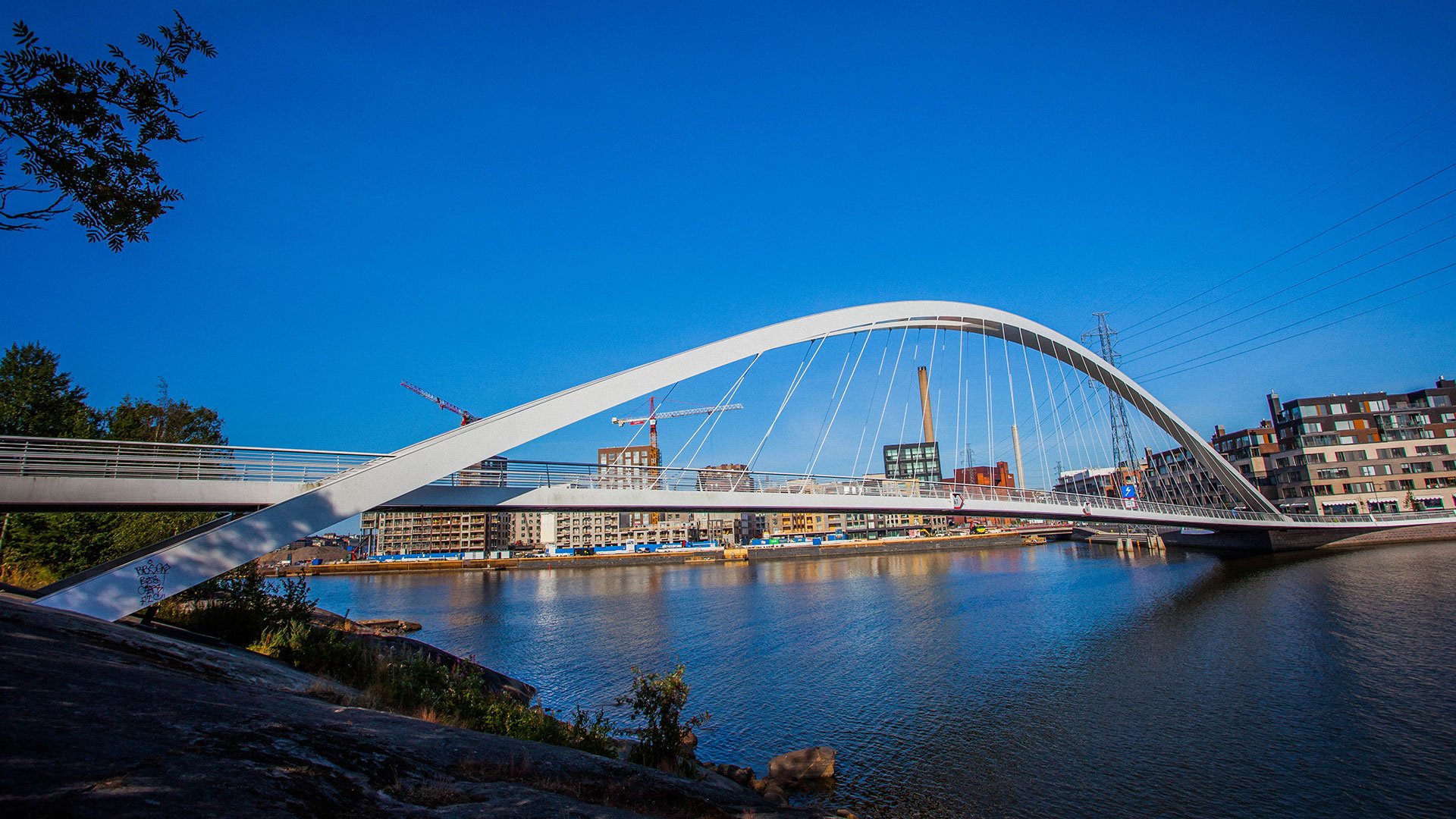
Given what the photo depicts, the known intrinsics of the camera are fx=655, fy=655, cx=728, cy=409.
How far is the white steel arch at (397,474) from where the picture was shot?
12000 mm

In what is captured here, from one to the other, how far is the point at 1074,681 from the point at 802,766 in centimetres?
1051

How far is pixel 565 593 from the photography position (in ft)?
177

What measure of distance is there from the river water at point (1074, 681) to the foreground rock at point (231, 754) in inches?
260

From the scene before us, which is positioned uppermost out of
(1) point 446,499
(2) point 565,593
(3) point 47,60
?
(3) point 47,60

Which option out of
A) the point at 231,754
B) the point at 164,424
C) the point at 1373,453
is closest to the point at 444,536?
the point at 164,424

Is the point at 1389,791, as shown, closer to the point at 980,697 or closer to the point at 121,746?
the point at 980,697

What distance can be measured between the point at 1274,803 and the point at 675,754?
1010cm

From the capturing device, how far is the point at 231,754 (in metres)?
5.21

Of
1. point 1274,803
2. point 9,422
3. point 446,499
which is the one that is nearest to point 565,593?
point 9,422

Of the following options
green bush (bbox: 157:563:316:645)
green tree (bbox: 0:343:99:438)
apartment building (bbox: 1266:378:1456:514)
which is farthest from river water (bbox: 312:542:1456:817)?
apartment building (bbox: 1266:378:1456:514)

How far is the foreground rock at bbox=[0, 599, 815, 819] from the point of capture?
169 inches

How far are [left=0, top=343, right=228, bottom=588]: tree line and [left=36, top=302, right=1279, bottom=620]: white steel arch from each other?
9.08 metres

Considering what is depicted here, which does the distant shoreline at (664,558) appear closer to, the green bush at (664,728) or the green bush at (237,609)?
the green bush at (237,609)

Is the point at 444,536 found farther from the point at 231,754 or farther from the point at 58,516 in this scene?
the point at 231,754
